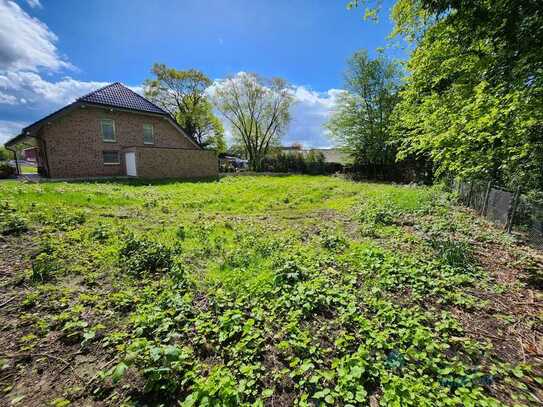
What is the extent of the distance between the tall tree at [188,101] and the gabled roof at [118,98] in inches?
345

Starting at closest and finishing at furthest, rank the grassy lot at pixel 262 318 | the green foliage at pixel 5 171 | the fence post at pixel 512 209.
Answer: the grassy lot at pixel 262 318 < the fence post at pixel 512 209 < the green foliage at pixel 5 171

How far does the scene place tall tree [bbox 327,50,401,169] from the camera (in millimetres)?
24000

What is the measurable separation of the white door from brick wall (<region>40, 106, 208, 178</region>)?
1.40ft

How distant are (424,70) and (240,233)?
6128 millimetres

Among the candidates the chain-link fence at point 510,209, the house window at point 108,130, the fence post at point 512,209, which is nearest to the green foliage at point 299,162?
the house window at point 108,130

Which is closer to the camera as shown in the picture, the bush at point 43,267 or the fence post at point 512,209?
the bush at point 43,267

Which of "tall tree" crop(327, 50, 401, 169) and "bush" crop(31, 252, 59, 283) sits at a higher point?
"tall tree" crop(327, 50, 401, 169)

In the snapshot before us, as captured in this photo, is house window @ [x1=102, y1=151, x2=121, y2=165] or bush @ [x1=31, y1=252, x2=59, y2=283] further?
house window @ [x1=102, y1=151, x2=121, y2=165]

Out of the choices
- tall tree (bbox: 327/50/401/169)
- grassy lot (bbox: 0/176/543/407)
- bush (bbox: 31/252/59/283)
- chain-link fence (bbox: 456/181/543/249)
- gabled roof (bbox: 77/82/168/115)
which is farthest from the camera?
tall tree (bbox: 327/50/401/169)

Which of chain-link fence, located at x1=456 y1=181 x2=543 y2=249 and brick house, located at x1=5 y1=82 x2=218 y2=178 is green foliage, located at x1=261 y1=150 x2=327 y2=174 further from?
chain-link fence, located at x1=456 y1=181 x2=543 y2=249

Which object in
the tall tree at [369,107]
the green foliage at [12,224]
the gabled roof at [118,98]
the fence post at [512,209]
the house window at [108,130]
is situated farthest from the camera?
the tall tree at [369,107]

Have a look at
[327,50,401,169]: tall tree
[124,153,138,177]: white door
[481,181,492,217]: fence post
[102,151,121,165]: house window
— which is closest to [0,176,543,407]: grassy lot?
[481,181,492,217]: fence post

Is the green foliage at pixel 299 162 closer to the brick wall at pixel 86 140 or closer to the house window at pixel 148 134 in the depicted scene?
the house window at pixel 148 134

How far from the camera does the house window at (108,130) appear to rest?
55.1 feet
